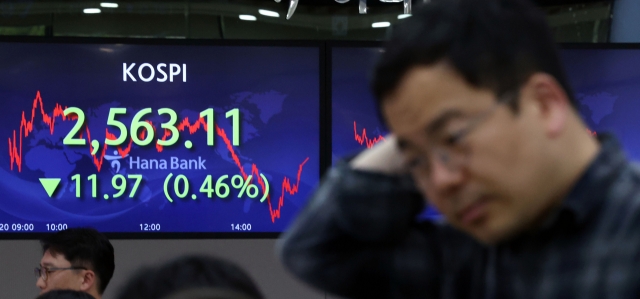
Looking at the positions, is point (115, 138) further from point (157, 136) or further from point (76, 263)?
point (76, 263)

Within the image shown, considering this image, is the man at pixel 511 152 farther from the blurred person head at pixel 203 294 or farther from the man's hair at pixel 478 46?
the blurred person head at pixel 203 294

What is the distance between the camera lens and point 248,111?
3.84m

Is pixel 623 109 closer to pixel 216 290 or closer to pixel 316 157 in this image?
pixel 316 157

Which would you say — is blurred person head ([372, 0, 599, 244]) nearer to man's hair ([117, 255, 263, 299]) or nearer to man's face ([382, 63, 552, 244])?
man's face ([382, 63, 552, 244])

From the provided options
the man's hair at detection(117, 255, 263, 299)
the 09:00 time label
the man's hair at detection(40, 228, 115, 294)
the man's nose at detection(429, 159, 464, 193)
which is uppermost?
the man's nose at detection(429, 159, 464, 193)

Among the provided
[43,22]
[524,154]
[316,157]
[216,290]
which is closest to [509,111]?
[524,154]

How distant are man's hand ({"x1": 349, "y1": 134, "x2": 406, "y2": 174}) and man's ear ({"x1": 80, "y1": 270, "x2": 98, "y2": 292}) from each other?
258cm

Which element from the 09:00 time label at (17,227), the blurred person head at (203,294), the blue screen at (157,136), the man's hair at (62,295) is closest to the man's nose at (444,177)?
the blurred person head at (203,294)

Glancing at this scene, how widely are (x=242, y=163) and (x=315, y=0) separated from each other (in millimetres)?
912

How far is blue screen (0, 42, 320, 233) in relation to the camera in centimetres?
376

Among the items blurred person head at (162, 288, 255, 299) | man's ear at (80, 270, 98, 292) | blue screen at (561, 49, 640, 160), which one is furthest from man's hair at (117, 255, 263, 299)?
blue screen at (561, 49, 640, 160)

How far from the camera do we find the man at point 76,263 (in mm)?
3404

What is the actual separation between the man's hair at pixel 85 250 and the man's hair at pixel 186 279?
7.90 feet

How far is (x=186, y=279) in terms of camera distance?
1.07 meters
